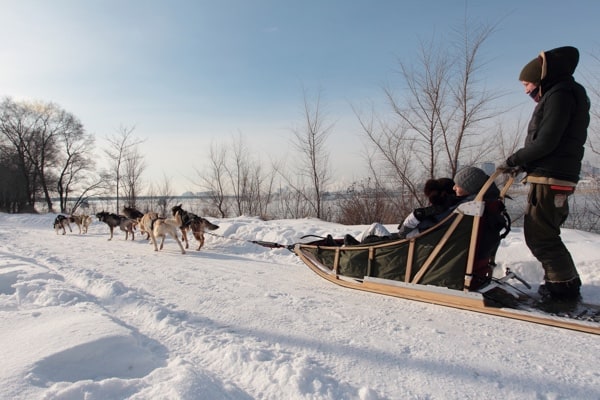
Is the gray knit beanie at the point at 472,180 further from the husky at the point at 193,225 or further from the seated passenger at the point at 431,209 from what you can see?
the husky at the point at 193,225

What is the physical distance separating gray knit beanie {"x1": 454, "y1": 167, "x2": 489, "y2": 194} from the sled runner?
200mm

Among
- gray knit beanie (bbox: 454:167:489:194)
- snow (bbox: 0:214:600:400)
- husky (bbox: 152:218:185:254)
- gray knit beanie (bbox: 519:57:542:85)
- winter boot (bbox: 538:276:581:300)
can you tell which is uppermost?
gray knit beanie (bbox: 519:57:542:85)

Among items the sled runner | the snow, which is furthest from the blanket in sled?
the snow

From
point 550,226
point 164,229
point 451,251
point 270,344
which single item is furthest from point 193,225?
point 550,226

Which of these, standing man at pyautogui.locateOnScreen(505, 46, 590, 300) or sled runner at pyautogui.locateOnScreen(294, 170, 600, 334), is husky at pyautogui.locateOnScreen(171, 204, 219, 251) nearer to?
sled runner at pyautogui.locateOnScreen(294, 170, 600, 334)

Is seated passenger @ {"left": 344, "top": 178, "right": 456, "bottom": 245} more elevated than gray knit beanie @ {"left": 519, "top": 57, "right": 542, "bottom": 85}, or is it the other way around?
gray knit beanie @ {"left": 519, "top": 57, "right": 542, "bottom": 85}

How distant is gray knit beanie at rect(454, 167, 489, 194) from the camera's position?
3.24 metres

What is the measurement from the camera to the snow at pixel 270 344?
6.10 ft

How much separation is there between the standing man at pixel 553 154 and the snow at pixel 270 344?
58 cm

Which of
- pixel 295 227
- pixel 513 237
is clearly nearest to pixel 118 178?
pixel 295 227

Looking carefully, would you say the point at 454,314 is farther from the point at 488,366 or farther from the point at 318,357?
the point at 318,357

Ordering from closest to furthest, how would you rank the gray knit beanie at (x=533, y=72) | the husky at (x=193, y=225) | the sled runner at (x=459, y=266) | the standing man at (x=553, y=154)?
the standing man at (x=553, y=154) < the gray knit beanie at (x=533, y=72) < the sled runner at (x=459, y=266) < the husky at (x=193, y=225)

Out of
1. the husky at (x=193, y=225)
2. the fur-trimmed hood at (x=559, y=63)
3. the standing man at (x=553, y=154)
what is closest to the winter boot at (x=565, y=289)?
the standing man at (x=553, y=154)

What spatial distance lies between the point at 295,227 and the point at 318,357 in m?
6.13
